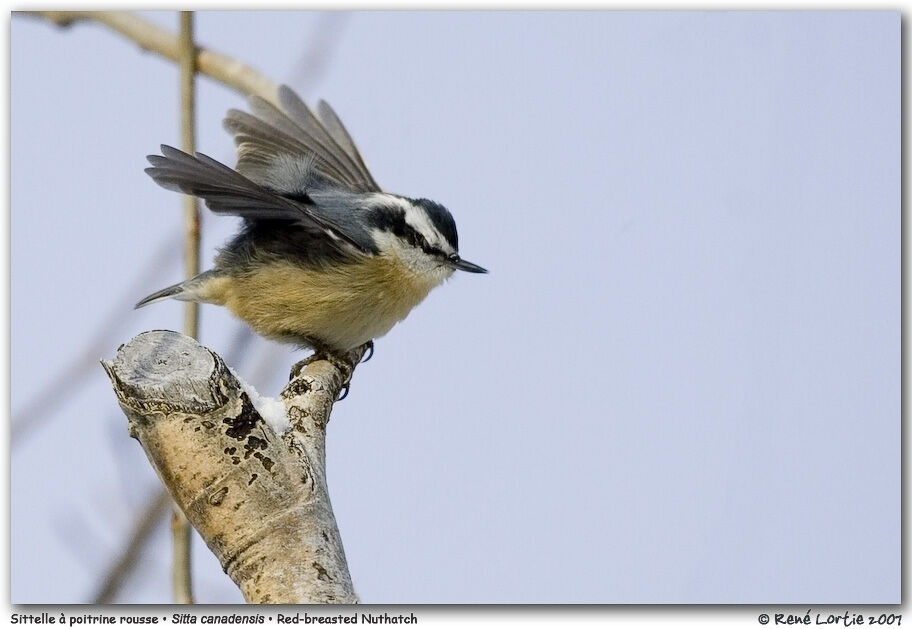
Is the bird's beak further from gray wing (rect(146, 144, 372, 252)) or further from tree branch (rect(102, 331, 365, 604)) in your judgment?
tree branch (rect(102, 331, 365, 604))

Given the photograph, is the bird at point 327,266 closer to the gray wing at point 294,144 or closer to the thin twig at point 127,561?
the gray wing at point 294,144

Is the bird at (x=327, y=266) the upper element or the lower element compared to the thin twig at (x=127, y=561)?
upper

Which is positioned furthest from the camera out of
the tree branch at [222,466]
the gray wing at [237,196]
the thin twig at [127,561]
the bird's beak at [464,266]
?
the bird's beak at [464,266]

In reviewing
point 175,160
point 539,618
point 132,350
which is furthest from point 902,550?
point 175,160

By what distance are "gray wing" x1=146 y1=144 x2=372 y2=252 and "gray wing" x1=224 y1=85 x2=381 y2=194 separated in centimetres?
22

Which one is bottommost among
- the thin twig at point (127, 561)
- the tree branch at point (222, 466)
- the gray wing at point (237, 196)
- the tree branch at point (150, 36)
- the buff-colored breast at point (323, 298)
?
the thin twig at point (127, 561)

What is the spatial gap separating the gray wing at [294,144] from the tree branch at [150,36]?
412 millimetres

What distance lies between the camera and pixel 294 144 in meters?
2.47

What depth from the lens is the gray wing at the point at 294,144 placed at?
2.36m

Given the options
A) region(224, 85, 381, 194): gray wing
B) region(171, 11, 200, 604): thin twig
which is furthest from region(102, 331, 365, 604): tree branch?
region(224, 85, 381, 194): gray wing

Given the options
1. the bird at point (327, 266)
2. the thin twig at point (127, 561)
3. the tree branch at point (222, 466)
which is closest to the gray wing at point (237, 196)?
the bird at point (327, 266)

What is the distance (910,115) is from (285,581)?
1.35 meters

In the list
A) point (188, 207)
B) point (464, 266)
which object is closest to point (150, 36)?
point (188, 207)

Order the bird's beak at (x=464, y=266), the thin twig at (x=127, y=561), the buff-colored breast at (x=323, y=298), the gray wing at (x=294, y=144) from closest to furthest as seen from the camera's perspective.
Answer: the thin twig at (x=127, y=561) → the buff-colored breast at (x=323, y=298) → the bird's beak at (x=464, y=266) → the gray wing at (x=294, y=144)
